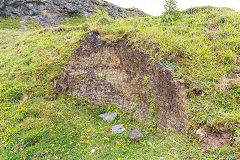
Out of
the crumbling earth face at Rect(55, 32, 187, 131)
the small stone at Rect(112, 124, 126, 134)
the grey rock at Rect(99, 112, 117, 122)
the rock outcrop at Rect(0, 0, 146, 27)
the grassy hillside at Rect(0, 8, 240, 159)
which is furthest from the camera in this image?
the rock outcrop at Rect(0, 0, 146, 27)

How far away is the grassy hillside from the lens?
3.67 meters

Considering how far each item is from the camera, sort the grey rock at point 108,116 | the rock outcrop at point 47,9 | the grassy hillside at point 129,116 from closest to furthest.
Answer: the grassy hillside at point 129,116 < the grey rock at point 108,116 < the rock outcrop at point 47,9

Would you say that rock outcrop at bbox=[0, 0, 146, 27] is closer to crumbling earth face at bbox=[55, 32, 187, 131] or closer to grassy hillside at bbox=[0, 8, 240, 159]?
grassy hillside at bbox=[0, 8, 240, 159]

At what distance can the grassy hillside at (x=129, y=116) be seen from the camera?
3674 millimetres

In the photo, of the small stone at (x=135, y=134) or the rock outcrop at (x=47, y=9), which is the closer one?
the small stone at (x=135, y=134)

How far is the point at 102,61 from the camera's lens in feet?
21.5

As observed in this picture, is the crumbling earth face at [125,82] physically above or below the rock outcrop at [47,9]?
below

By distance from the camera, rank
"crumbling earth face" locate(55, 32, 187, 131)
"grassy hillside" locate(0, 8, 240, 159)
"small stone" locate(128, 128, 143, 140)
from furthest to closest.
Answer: "small stone" locate(128, 128, 143, 140) → "crumbling earth face" locate(55, 32, 187, 131) → "grassy hillside" locate(0, 8, 240, 159)

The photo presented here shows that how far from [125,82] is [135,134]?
197 centimetres

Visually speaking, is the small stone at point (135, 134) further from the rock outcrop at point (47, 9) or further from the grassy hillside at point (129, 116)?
the rock outcrop at point (47, 9)

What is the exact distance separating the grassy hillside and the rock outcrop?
1173cm

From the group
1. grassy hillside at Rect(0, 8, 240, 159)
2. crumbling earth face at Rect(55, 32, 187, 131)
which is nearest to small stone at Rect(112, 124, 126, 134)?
grassy hillside at Rect(0, 8, 240, 159)

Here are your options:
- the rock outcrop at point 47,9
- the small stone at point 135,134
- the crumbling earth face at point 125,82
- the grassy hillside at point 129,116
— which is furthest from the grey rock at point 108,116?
the rock outcrop at point 47,9

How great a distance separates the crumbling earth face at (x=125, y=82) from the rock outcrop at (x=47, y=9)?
1189 cm
